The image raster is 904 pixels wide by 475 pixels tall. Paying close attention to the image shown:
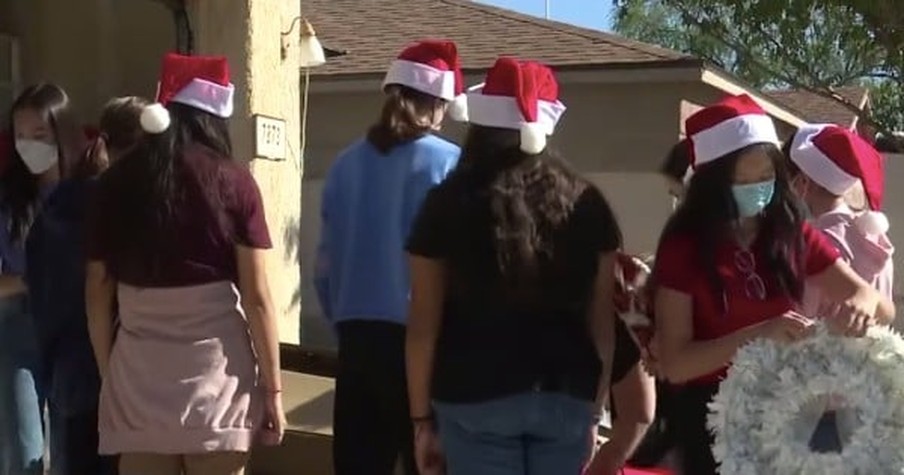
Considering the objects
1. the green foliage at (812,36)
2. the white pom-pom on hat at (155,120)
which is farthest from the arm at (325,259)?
the green foliage at (812,36)

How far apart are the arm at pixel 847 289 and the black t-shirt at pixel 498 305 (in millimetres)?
549

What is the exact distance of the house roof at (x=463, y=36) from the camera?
1592 centimetres

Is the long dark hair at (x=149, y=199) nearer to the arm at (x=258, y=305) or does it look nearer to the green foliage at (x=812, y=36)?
the arm at (x=258, y=305)

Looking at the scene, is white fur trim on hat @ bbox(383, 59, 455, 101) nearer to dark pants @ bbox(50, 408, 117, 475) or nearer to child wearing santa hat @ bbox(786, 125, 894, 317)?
child wearing santa hat @ bbox(786, 125, 894, 317)

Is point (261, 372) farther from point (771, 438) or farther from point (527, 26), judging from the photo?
point (527, 26)

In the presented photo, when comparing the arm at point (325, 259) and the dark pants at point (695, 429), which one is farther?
the arm at point (325, 259)

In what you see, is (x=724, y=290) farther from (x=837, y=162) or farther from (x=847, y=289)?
(x=837, y=162)

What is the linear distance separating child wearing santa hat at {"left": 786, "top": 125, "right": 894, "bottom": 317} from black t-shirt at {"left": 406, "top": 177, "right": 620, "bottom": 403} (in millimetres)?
795

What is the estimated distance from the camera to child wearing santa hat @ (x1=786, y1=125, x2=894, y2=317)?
448cm

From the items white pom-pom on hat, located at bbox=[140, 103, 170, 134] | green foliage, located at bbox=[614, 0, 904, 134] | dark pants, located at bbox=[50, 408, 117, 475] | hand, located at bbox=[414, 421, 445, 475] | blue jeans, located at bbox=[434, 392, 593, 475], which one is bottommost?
green foliage, located at bbox=[614, 0, 904, 134]

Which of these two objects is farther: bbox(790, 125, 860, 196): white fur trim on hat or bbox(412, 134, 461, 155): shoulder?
bbox(412, 134, 461, 155): shoulder

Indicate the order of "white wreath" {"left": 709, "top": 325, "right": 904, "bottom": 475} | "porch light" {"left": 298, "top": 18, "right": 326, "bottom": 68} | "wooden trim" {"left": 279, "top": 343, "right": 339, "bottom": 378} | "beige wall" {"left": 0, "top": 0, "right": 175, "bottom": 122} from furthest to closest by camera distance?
"beige wall" {"left": 0, "top": 0, "right": 175, "bottom": 122} → "porch light" {"left": 298, "top": 18, "right": 326, "bottom": 68} → "wooden trim" {"left": 279, "top": 343, "right": 339, "bottom": 378} → "white wreath" {"left": 709, "top": 325, "right": 904, "bottom": 475}

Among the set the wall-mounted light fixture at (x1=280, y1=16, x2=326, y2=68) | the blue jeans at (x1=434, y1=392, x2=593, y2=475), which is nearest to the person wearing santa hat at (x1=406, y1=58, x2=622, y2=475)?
the blue jeans at (x1=434, y1=392, x2=593, y2=475)

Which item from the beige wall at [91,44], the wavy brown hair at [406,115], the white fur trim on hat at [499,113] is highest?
the white fur trim on hat at [499,113]
